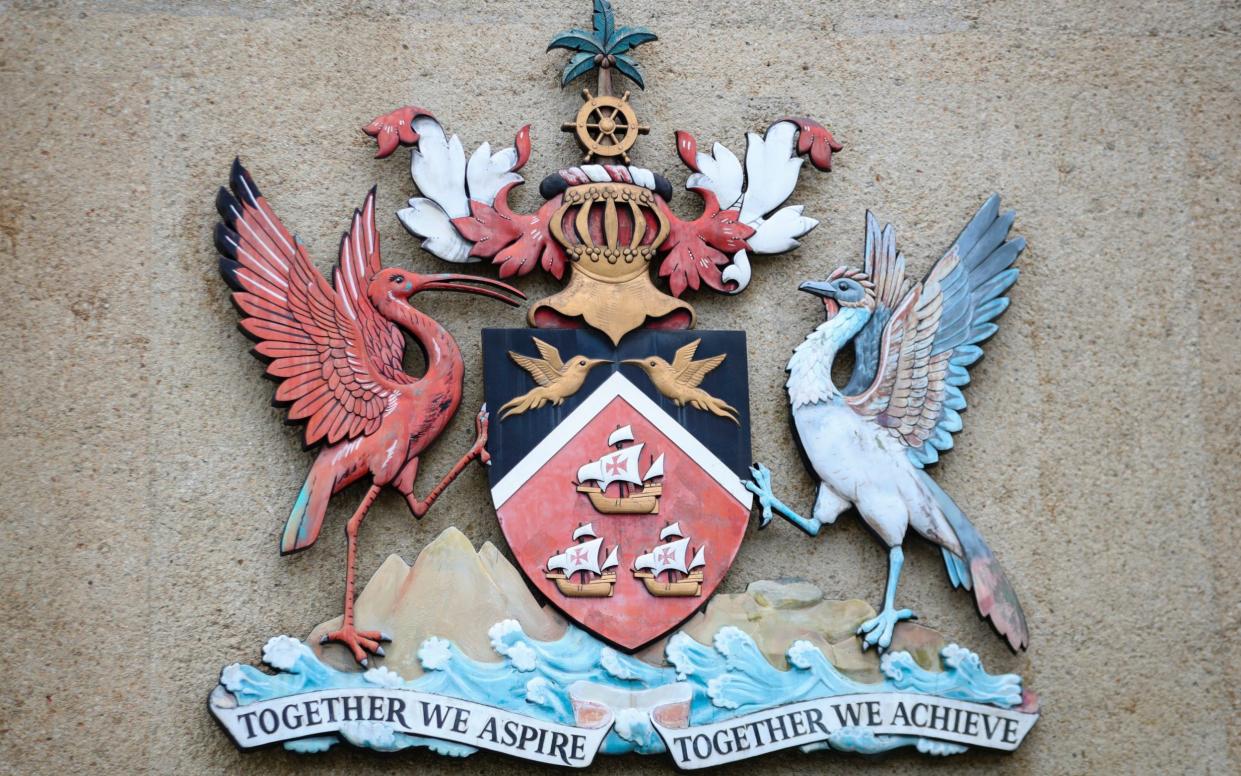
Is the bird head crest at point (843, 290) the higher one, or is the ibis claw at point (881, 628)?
the bird head crest at point (843, 290)

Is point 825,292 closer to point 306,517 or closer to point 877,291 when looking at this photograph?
point 877,291

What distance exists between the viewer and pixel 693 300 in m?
5.26

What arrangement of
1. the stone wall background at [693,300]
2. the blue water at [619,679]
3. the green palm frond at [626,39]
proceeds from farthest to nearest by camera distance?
the green palm frond at [626,39] < the stone wall background at [693,300] < the blue water at [619,679]

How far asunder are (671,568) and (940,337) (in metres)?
1.24

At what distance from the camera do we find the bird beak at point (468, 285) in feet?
16.5

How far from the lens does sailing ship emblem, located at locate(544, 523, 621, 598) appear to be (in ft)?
15.7

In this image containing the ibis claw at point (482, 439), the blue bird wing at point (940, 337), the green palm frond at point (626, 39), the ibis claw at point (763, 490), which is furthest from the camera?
the green palm frond at point (626, 39)

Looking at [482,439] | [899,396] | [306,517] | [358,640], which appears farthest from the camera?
[899,396]

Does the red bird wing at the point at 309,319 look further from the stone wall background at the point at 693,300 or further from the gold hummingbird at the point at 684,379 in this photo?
the gold hummingbird at the point at 684,379

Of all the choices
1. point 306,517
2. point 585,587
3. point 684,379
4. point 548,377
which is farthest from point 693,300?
point 306,517

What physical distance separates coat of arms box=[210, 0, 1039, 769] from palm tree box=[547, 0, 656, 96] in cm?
1

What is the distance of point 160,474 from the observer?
482cm

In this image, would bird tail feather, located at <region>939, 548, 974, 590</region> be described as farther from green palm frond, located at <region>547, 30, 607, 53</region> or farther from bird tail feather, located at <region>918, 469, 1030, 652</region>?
green palm frond, located at <region>547, 30, 607, 53</region>

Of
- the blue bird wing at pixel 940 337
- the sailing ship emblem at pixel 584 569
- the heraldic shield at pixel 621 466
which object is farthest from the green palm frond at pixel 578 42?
the sailing ship emblem at pixel 584 569
